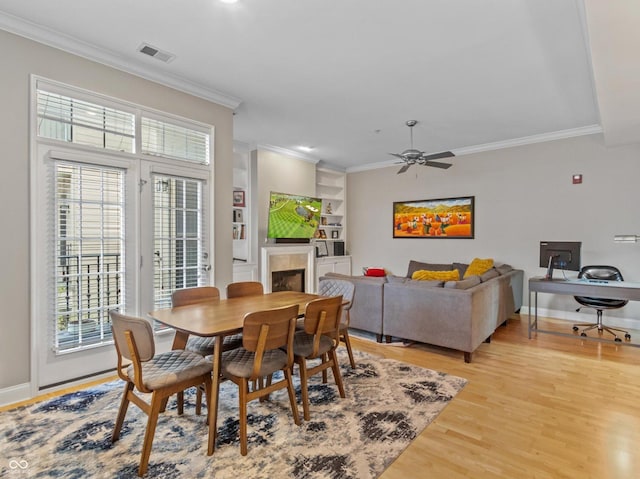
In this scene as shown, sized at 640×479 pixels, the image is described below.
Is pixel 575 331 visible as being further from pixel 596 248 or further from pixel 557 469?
pixel 557 469

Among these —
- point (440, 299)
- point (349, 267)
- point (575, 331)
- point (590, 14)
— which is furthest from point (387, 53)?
point (349, 267)

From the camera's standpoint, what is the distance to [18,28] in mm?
2609

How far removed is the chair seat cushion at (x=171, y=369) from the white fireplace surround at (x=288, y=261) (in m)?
3.33

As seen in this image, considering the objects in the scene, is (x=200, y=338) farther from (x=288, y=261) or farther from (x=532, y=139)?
(x=532, y=139)

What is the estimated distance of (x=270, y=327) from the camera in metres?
2.08

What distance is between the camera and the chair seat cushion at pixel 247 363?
82.6 inches

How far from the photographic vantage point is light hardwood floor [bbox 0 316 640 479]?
6.29ft

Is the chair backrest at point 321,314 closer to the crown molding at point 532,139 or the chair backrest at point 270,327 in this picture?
the chair backrest at point 270,327

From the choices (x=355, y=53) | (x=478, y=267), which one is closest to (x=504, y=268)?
(x=478, y=267)

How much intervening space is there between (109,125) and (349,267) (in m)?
5.57

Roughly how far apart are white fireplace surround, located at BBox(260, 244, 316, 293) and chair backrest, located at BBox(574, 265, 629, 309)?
4.22m

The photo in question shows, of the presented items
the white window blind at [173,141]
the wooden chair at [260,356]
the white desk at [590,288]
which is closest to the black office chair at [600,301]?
the white desk at [590,288]

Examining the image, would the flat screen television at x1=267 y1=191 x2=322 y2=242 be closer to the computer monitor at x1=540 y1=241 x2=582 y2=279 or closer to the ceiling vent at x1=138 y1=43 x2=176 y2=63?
the ceiling vent at x1=138 y1=43 x2=176 y2=63

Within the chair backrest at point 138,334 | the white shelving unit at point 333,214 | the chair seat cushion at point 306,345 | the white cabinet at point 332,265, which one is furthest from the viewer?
the white shelving unit at point 333,214
